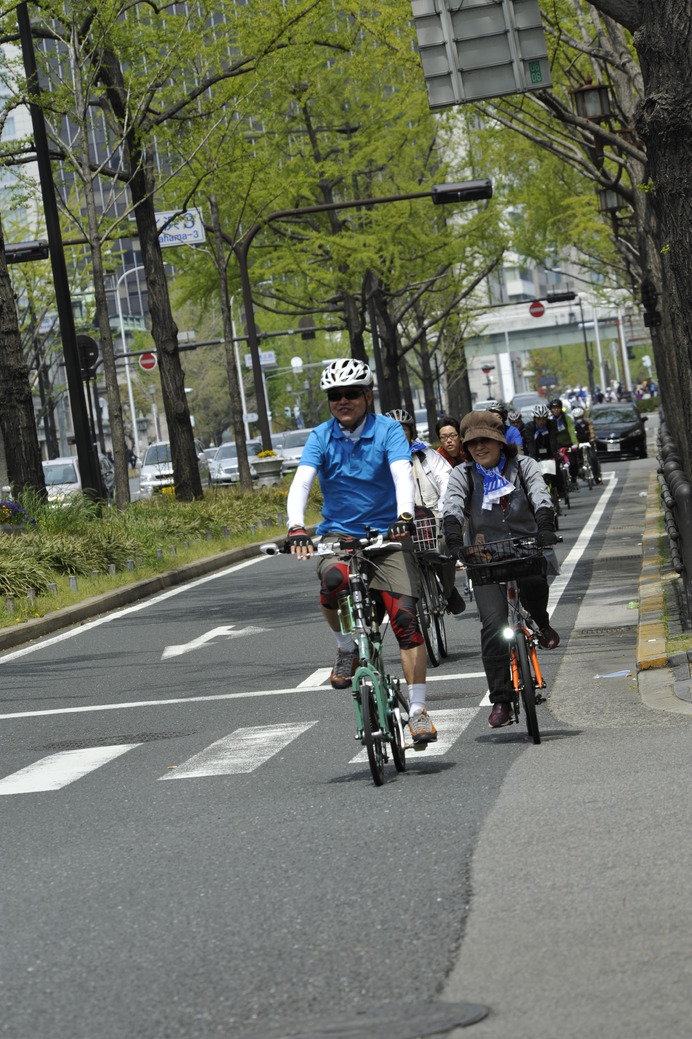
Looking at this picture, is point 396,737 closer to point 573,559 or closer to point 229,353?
point 573,559

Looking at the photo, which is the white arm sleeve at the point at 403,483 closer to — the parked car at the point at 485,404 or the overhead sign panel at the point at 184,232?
the parked car at the point at 485,404

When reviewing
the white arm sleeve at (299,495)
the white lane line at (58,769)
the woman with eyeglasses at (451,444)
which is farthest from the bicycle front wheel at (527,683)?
the woman with eyeglasses at (451,444)

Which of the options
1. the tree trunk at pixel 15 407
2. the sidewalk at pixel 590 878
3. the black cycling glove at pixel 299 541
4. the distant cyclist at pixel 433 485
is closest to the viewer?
the sidewalk at pixel 590 878

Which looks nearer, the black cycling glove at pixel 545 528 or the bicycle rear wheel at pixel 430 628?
the black cycling glove at pixel 545 528

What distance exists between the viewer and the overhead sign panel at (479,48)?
18750 millimetres

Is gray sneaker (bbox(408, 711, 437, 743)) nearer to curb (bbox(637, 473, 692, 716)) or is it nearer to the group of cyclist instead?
the group of cyclist

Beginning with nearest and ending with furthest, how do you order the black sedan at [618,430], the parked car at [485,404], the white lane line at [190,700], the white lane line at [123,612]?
the white lane line at [190,700], the white lane line at [123,612], the parked car at [485,404], the black sedan at [618,430]

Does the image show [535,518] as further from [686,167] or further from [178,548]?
[178,548]

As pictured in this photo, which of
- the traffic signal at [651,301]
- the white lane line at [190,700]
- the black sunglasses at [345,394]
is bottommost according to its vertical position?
the white lane line at [190,700]

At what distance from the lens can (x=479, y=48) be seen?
19359mm

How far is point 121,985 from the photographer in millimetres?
4734

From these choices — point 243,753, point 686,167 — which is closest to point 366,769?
point 243,753

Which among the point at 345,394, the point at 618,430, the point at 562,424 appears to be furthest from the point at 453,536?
the point at 618,430

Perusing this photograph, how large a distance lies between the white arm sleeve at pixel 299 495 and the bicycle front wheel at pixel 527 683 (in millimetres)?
1276
